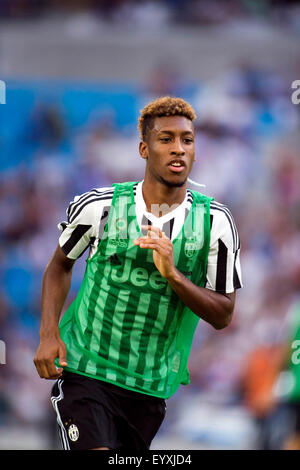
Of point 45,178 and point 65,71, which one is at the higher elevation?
point 65,71

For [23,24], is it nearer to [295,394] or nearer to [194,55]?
[194,55]

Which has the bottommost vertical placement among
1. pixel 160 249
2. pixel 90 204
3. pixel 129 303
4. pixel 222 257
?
pixel 129 303

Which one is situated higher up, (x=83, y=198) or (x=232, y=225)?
(x=83, y=198)

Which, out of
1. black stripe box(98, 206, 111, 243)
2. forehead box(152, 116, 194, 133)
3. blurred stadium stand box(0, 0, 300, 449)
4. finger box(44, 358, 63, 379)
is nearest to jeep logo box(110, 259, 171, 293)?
black stripe box(98, 206, 111, 243)

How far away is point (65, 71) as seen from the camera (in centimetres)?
861

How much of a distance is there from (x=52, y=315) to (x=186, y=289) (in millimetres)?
721

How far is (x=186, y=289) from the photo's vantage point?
11.8 ft

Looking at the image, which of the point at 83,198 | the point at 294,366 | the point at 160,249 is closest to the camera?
the point at 160,249

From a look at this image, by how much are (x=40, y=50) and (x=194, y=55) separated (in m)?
1.67

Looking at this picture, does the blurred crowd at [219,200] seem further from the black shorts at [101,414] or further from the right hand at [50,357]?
the right hand at [50,357]

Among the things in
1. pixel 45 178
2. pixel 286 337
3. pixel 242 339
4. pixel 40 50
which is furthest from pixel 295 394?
pixel 40 50

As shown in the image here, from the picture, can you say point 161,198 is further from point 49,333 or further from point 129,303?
point 49,333

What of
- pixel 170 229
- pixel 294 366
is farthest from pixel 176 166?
pixel 294 366
